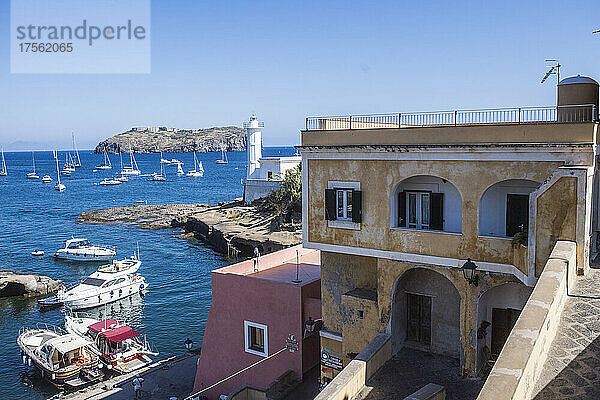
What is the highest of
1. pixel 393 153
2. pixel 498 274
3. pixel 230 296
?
pixel 393 153

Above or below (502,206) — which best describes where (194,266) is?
below

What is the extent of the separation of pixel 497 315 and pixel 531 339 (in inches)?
334

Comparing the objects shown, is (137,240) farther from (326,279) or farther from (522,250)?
(522,250)

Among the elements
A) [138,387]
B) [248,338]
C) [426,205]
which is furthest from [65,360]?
[426,205]

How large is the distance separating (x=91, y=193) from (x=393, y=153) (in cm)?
11050

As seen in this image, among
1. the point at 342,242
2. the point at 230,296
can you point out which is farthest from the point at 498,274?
the point at 230,296

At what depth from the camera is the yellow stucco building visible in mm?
12750

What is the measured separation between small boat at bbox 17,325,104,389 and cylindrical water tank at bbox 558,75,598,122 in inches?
962

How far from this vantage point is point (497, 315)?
15.4 m

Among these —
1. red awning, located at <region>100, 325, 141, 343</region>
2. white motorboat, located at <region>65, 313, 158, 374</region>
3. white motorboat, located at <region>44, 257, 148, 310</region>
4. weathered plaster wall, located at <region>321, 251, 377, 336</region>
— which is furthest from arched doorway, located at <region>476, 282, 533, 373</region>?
white motorboat, located at <region>44, 257, 148, 310</region>

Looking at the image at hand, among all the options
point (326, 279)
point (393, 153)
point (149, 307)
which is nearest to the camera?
point (393, 153)

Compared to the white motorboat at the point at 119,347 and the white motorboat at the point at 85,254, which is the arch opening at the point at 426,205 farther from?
the white motorboat at the point at 85,254

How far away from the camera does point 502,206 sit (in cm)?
1463

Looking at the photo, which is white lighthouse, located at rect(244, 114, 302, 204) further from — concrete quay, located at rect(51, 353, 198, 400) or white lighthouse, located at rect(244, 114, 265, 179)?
concrete quay, located at rect(51, 353, 198, 400)
